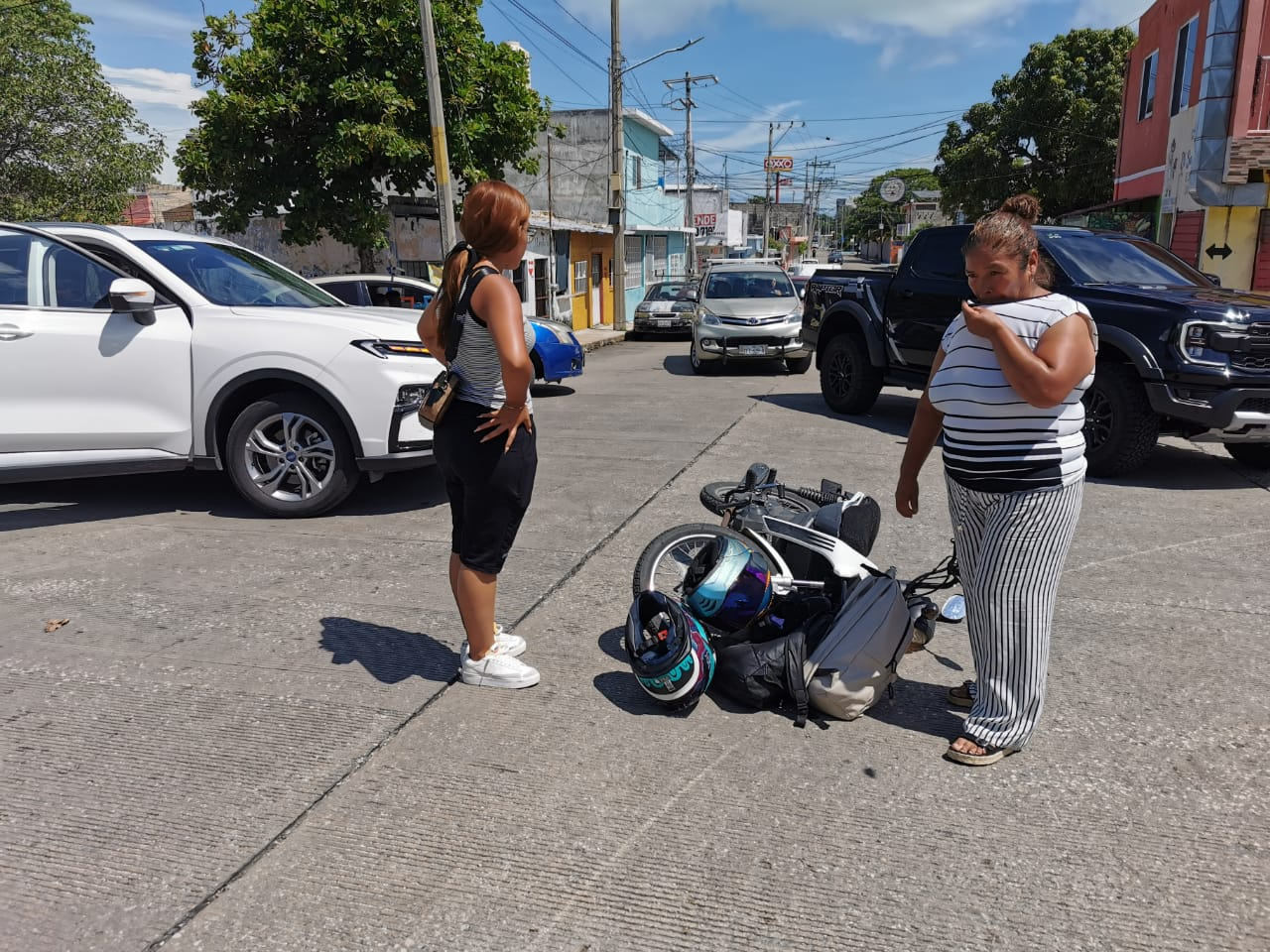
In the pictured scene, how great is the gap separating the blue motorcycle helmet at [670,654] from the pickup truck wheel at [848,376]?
6.84 metres

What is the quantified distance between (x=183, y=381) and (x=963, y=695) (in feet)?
15.4

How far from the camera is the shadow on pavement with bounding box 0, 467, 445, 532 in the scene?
5.83 meters

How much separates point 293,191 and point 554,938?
49.0ft

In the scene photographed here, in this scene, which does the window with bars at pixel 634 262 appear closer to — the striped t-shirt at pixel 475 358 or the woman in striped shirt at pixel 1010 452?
the striped t-shirt at pixel 475 358

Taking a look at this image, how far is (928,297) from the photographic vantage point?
8.70 metres

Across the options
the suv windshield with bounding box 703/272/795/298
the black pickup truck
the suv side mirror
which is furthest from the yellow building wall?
the suv side mirror

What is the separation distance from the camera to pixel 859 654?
324 cm

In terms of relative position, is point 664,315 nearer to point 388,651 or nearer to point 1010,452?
point 388,651

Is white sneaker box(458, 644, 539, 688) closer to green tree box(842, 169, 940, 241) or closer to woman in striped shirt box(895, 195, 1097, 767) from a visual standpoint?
woman in striped shirt box(895, 195, 1097, 767)

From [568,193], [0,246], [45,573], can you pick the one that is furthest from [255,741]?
[568,193]

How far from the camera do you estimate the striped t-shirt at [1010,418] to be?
2.69m

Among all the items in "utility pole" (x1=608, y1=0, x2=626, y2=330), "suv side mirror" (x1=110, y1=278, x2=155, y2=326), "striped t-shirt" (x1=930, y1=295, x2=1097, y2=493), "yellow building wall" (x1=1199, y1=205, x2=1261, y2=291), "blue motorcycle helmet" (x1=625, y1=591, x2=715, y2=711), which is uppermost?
"utility pole" (x1=608, y1=0, x2=626, y2=330)

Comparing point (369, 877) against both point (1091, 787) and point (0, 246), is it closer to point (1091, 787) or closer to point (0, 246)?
point (1091, 787)

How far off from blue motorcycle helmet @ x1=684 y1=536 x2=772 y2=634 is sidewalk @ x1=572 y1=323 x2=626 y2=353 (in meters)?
15.9
